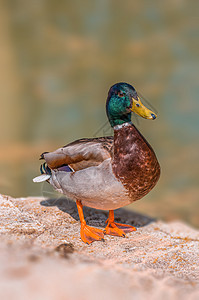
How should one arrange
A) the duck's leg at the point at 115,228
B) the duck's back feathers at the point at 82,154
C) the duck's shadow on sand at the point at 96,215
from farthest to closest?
the duck's shadow on sand at the point at 96,215, the duck's leg at the point at 115,228, the duck's back feathers at the point at 82,154

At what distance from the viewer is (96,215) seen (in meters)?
4.29

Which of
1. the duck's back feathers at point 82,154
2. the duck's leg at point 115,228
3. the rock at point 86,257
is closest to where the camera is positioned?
the rock at point 86,257

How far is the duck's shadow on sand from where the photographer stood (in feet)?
13.4

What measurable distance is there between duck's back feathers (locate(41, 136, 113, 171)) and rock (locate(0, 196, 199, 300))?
0.62 m

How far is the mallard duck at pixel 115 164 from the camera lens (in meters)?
3.19

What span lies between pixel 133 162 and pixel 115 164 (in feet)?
0.52

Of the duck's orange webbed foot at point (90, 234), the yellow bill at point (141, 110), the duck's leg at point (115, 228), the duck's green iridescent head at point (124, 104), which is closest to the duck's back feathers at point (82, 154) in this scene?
the duck's green iridescent head at point (124, 104)

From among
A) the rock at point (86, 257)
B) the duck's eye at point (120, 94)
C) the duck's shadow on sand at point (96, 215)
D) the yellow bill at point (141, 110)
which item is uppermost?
the duck's eye at point (120, 94)

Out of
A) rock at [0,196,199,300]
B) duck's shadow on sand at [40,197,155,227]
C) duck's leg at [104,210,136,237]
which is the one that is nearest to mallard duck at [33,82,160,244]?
duck's leg at [104,210,136,237]

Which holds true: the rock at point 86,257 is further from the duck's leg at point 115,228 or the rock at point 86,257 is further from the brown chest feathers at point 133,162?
the brown chest feathers at point 133,162

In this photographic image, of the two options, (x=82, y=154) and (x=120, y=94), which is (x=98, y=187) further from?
(x=120, y=94)

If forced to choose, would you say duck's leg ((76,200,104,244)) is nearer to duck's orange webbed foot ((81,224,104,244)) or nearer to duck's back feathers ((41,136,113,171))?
duck's orange webbed foot ((81,224,104,244))

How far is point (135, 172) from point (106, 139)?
1.88 feet

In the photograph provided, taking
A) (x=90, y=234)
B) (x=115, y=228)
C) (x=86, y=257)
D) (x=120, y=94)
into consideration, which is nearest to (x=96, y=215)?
(x=115, y=228)
